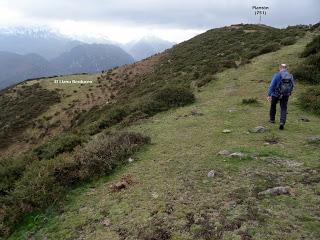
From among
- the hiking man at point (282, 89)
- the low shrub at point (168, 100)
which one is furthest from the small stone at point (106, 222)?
the low shrub at point (168, 100)

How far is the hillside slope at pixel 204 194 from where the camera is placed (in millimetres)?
7488

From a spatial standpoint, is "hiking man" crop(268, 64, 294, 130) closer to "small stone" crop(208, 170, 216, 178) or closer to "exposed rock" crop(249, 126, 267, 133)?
"exposed rock" crop(249, 126, 267, 133)

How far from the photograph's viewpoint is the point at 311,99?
17281 mm

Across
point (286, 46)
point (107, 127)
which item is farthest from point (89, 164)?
point (286, 46)

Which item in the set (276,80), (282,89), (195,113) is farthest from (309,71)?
(282,89)

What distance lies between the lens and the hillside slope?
7.49m

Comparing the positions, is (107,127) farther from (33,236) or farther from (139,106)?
(33,236)

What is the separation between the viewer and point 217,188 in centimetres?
909

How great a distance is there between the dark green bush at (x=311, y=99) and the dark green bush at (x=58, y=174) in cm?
791

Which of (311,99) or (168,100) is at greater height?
(311,99)

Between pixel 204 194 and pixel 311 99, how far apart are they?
1051 centimetres

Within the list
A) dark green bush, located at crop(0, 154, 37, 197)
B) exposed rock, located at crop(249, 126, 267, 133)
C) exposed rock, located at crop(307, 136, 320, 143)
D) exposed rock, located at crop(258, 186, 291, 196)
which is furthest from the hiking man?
dark green bush, located at crop(0, 154, 37, 197)

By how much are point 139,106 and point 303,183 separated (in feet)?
42.4

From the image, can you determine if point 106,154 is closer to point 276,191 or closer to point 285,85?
point 276,191
